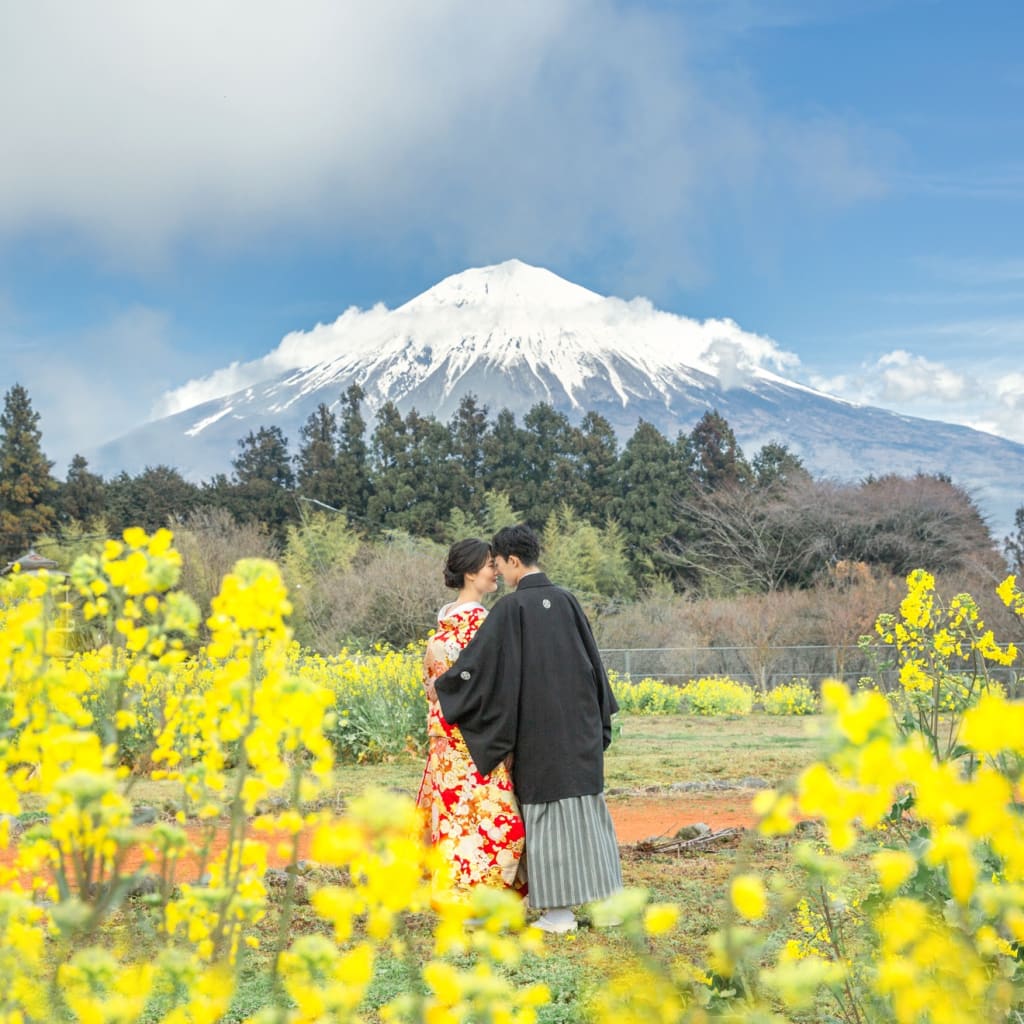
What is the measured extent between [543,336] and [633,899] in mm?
117384

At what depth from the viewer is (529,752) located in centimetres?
449

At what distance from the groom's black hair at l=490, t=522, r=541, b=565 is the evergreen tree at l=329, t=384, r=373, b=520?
1253 inches

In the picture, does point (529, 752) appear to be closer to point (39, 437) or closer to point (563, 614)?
point (563, 614)

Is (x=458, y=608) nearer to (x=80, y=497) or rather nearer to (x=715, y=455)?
(x=715, y=455)

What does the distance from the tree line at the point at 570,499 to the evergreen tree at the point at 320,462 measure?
70 mm

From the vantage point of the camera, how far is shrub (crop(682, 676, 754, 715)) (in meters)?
17.0

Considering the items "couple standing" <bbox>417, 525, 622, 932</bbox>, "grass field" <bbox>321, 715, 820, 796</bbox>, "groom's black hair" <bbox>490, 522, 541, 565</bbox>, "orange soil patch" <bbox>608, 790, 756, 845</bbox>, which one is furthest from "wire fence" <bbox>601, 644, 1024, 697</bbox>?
"groom's black hair" <bbox>490, 522, 541, 565</bbox>

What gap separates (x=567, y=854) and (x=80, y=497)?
1401 inches

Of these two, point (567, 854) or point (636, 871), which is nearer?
point (567, 854)

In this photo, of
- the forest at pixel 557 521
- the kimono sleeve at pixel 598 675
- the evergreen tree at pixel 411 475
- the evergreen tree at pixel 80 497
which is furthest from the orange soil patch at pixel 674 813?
the evergreen tree at pixel 80 497

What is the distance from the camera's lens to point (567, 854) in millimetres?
4445

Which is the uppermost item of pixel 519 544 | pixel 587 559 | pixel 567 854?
pixel 587 559

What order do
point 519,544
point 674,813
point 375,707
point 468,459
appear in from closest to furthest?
point 519,544 < point 674,813 < point 375,707 < point 468,459

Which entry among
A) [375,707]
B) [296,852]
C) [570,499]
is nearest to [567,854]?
[296,852]
